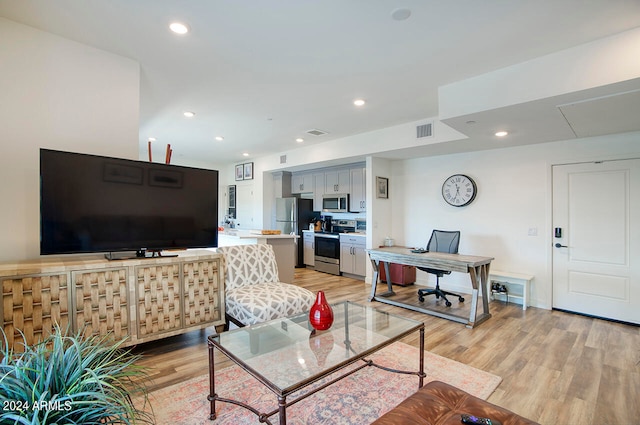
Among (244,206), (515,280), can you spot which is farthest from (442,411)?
(244,206)

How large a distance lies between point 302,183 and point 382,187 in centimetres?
236

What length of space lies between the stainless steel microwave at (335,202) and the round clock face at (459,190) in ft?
6.37

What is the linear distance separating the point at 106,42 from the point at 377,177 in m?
4.38

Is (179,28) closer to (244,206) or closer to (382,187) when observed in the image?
(382,187)

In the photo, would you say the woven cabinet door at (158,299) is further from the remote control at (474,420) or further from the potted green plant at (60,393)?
the remote control at (474,420)

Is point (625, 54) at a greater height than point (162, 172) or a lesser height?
greater

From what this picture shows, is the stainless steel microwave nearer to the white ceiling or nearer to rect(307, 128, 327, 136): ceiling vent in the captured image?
rect(307, 128, 327, 136): ceiling vent

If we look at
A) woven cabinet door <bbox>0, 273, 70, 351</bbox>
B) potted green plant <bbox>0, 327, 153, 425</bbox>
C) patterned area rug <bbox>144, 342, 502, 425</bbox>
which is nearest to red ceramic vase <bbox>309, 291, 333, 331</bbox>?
patterned area rug <bbox>144, 342, 502, 425</bbox>

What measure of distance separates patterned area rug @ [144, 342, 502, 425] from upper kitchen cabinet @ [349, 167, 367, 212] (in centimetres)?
372

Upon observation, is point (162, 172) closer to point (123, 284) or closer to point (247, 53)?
point (123, 284)

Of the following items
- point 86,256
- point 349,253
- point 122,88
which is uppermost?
point 122,88

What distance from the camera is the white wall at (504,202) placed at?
4.19m

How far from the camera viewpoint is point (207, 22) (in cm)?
230

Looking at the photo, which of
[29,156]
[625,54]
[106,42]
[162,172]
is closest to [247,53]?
[106,42]
